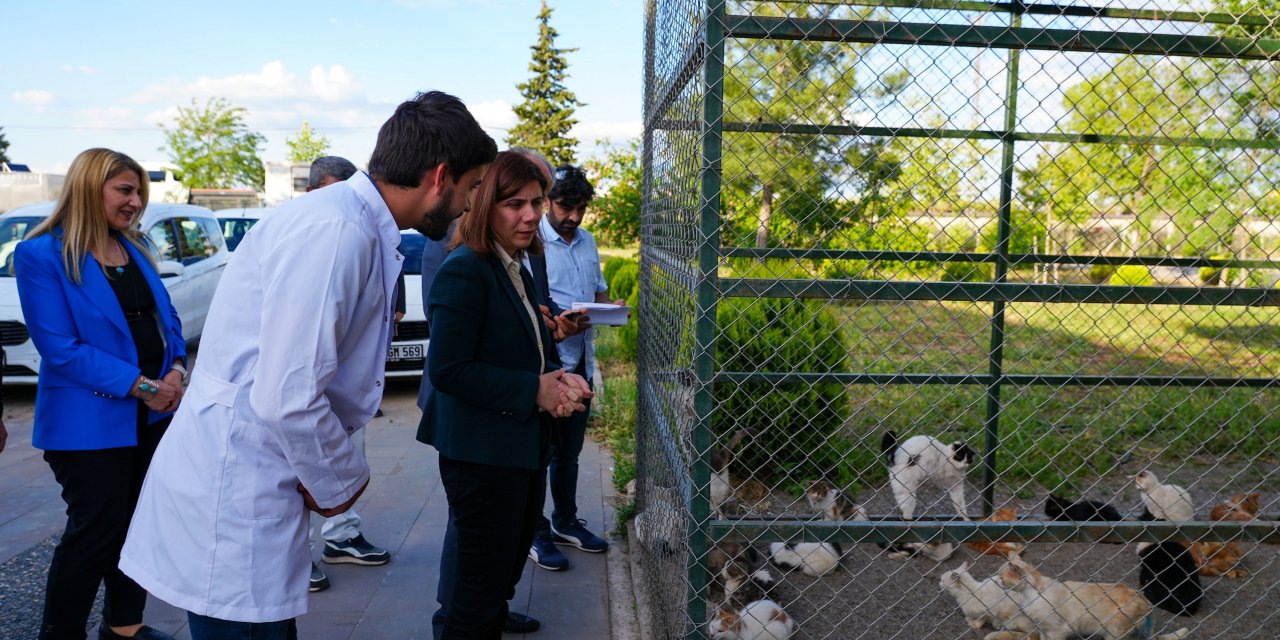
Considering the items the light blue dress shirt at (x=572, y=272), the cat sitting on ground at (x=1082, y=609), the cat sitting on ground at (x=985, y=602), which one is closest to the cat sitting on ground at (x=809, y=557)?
the cat sitting on ground at (x=985, y=602)

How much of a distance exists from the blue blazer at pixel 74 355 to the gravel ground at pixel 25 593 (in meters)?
1.12

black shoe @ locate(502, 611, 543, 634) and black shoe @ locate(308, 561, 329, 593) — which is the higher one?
black shoe @ locate(308, 561, 329, 593)

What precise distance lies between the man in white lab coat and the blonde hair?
4.92 feet

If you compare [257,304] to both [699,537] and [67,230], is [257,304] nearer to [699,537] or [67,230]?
[699,537]

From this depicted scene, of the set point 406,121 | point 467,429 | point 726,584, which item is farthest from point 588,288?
point 406,121

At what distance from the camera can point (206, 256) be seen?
11219 millimetres

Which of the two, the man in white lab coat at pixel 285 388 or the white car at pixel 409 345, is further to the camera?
the white car at pixel 409 345

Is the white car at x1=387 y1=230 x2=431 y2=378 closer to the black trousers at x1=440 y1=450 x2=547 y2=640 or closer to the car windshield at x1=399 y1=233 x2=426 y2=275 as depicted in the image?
the car windshield at x1=399 y1=233 x2=426 y2=275

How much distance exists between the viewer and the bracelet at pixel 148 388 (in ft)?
10.2

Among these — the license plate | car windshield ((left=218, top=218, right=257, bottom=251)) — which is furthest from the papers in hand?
car windshield ((left=218, top=218, right=257, bottom=251))

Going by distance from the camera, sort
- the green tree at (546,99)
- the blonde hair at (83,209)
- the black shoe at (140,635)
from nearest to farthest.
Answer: the blonde hair at (83,209)
the black shoe at (140,635)
the green tree at (546,99)

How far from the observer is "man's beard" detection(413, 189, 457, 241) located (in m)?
2.01

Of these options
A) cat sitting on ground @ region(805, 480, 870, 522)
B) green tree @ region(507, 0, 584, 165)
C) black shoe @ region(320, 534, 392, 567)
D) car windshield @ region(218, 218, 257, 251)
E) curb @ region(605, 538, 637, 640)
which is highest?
green tree @ region(507, 0, 584, 165)

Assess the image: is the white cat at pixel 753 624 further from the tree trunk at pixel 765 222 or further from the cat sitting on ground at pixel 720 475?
the tree trunk at pixel 765 222
